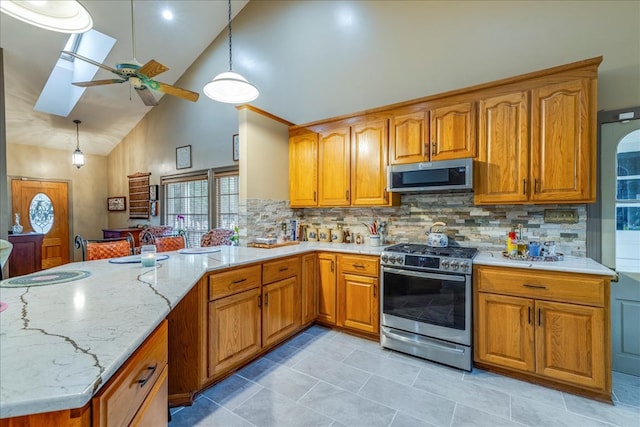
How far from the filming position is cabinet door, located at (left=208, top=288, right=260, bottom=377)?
2.08m

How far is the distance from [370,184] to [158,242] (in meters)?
2.49

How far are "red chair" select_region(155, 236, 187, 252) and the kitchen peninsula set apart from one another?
1.45 m

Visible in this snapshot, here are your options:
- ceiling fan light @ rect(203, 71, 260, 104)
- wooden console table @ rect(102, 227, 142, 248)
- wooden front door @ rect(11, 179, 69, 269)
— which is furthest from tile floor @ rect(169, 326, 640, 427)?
wooden front door @ rect(11, 179, 69, 269)

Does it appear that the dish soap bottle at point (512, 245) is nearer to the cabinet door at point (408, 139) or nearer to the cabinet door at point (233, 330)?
the cabinet door at point (408, 139)

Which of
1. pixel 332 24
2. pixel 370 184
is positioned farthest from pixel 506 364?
pixel 332 24

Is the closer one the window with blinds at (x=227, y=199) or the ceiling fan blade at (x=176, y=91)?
the ceiling fan blade at (x=176, y=91)

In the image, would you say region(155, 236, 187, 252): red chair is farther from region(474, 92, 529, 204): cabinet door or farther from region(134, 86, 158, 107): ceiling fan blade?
region(474, 92, 529, 204): cabinet door

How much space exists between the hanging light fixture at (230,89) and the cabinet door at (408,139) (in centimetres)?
144

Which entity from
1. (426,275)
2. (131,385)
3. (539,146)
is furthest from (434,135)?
(131,385)

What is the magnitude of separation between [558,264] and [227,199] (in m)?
4.61

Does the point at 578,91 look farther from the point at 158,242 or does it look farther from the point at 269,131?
the point at 158,242

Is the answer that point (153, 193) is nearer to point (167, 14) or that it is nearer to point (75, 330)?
→ point (167, 14)

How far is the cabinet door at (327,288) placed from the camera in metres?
3.08

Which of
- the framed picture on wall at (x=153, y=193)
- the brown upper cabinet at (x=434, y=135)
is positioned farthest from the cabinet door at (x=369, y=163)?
the framed picture on wall at (x=153, y=193)
